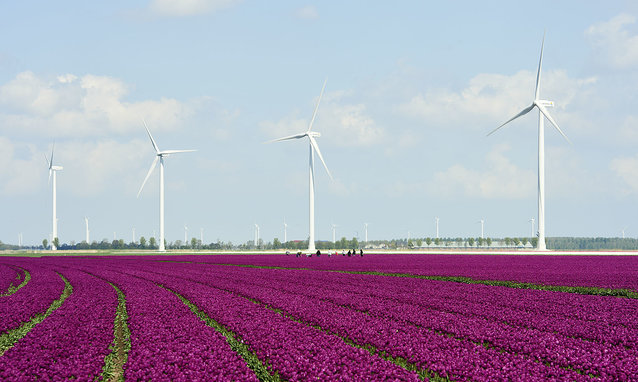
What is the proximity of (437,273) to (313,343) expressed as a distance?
1397 inches

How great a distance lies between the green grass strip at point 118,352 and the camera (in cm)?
1530

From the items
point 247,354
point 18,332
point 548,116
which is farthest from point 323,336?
point 548,116

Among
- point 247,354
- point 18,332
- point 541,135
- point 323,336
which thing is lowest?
point 18,332

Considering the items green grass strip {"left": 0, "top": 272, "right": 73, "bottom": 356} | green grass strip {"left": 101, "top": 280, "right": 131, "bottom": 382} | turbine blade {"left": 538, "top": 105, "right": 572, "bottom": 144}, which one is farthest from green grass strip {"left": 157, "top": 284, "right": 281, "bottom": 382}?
turbine blade {"left": 538, "top": 105, "right": 572, "bottom": 144}

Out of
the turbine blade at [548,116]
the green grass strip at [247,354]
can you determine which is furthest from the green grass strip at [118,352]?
the turbine blade at [548,116]

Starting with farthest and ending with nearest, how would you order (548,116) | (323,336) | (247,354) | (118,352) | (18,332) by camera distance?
(548,116), (18,332), (323,336), (118,352), (247,354)

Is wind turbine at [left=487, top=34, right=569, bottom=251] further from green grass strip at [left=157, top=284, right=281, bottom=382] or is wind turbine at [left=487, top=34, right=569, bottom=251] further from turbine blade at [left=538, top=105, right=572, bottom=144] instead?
green grass strip at [left=157, top=284, right=281, bottom=382]

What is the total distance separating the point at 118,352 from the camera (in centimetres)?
1833

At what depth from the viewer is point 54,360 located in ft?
53.2

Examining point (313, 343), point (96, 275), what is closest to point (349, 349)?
point (313, 343)

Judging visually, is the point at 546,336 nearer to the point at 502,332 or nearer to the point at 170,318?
the point at 502,332

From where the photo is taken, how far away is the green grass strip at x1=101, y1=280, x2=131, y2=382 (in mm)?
15297

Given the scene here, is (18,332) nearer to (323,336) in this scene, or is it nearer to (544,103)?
(323,336)

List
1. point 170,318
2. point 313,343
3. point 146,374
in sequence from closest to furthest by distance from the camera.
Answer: point 146,374, point 313,343, point 170,318
